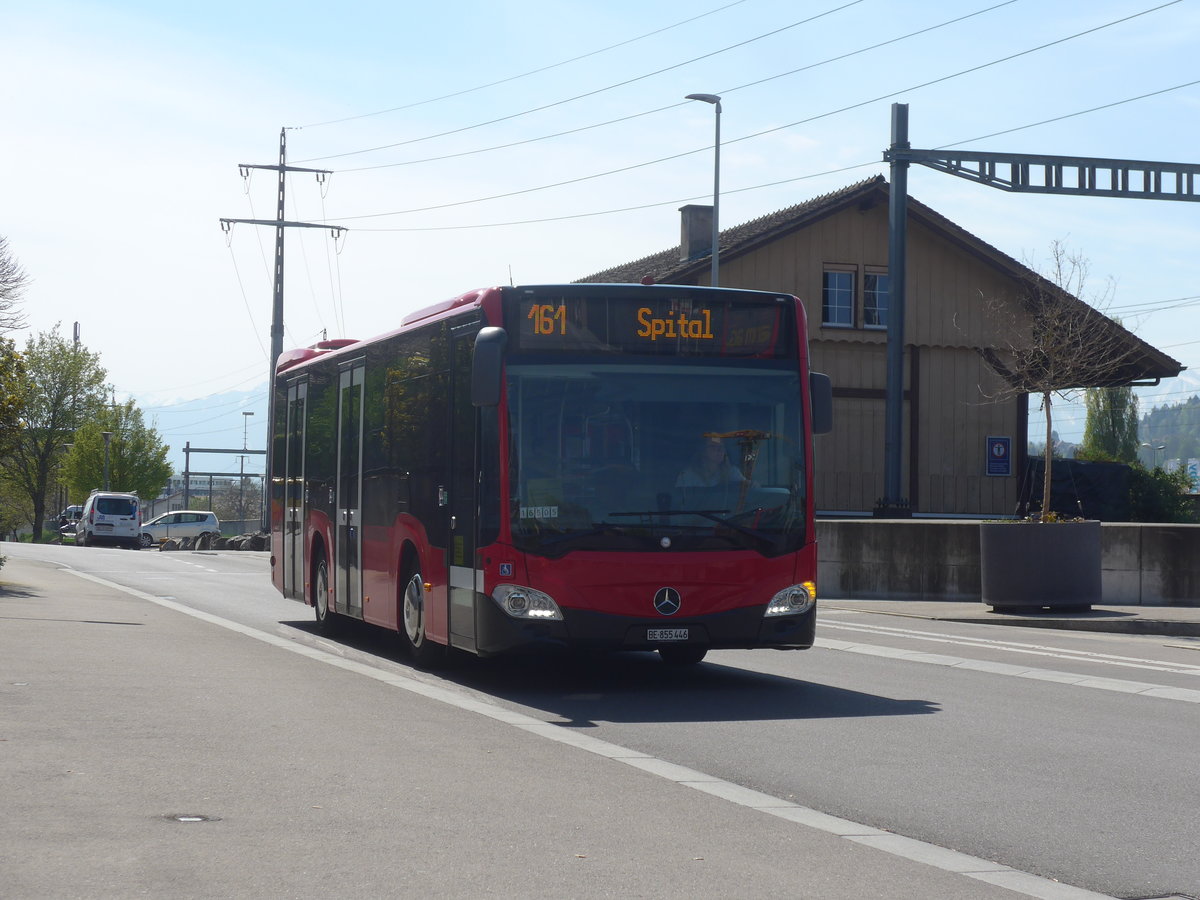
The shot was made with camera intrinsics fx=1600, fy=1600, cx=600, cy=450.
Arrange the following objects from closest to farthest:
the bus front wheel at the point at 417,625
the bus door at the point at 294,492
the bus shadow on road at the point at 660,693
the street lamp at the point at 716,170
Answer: the bus shadow on road at the point at 660,693
the bus front wheel at the point at 417,625
the bus door at the point at 294,492
the street lamp at the point at 716,170

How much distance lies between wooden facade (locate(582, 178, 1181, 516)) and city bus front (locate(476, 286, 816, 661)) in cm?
2491

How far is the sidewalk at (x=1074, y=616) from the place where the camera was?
1819cm

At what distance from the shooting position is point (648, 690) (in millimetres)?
12141

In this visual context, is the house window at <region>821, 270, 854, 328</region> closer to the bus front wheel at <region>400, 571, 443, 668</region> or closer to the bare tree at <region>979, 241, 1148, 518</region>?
the bare tree at <region>979, 241, 1148, 518</region>

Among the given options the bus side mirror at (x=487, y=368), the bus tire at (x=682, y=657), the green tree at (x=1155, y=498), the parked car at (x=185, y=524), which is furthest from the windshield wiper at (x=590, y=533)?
the parked car at (x=185, y=524)

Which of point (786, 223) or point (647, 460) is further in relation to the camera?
point (786, 223)

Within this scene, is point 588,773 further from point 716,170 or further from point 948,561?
point 716,170

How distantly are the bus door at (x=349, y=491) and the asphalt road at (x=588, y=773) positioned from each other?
91 centimetres

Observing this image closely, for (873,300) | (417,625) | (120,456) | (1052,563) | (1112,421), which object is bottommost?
(417,625)

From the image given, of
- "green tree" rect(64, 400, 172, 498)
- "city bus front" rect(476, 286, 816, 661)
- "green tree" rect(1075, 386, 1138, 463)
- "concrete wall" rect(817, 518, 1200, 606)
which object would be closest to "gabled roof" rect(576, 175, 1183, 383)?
"concrete wall" rect(817, 518, 1200, 606)

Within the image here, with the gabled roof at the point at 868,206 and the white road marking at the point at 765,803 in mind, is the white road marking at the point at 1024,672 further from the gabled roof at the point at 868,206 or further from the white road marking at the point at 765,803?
the gabled roof at the point at 868,206

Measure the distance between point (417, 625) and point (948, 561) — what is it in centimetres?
1227

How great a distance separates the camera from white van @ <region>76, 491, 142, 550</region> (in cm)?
6091

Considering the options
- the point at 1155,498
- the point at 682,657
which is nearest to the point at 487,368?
the point at 682,657
